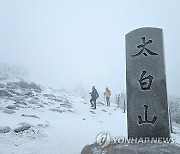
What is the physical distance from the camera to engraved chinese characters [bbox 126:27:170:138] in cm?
655

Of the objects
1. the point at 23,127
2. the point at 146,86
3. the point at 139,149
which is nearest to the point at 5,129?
the point at 23,127

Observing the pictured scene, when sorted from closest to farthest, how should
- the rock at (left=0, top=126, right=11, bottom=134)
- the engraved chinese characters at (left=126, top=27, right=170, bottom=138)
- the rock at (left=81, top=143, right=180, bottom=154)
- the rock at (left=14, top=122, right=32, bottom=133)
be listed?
the rock at (left=81, top=143, right=180, bottom=154) < the engraved chinese characters at (left=126, top=27, right=170, bottom=138) < the rock at (left=0, top=126, right=11, bottom=134) < the rock at (left=14, top=122, right=32, bottom=133)

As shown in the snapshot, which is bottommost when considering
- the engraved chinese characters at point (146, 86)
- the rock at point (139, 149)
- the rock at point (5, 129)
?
the rock at point (139, 149)

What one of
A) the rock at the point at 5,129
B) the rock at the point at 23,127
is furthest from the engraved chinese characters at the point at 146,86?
the rock at the point at 5,129

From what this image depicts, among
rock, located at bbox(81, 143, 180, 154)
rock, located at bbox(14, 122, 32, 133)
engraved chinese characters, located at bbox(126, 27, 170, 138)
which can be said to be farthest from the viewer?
rock, located at bbox(14, 122, 32, 133)

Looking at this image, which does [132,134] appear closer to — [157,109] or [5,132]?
[157,109]

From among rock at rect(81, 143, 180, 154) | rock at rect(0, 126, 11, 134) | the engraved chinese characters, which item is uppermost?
the engraved chinese characters

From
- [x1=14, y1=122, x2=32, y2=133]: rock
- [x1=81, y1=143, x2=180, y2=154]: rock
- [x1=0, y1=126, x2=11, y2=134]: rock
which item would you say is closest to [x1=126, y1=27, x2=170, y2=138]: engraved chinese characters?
[x1=81, y1=143, x2=180, y2=154]: rock

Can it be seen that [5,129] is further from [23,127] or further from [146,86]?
[146,86]

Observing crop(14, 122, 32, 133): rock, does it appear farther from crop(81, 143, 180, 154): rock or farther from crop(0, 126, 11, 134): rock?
crop(81, 143, 180, 154): rock

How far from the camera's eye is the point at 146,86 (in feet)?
22.2

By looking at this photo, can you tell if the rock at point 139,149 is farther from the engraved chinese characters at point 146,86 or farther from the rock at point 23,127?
the rock at point 23,127

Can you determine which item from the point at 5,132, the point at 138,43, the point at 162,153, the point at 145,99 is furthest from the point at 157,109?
the point at 5,132

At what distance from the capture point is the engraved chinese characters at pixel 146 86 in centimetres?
655
